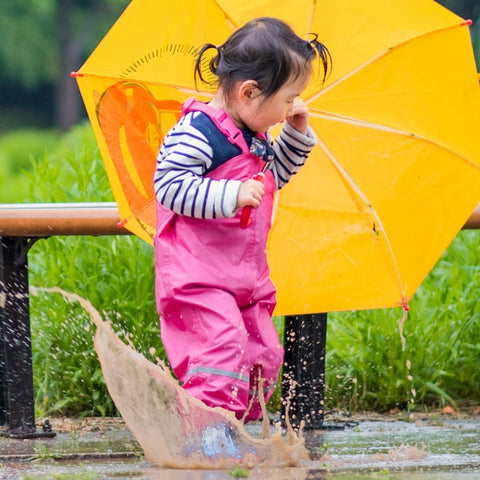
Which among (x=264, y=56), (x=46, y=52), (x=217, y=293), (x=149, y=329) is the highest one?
(x=46, y=52)

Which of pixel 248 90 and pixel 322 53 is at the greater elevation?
pixel 322 53

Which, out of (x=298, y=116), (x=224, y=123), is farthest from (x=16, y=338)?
(x=298, y=116)

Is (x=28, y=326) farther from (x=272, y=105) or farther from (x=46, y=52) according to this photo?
(x=46, y=52)

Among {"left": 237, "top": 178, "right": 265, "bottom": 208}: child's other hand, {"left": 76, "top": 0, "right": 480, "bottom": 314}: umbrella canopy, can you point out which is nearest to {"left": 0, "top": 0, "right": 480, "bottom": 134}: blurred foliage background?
{"left": 76, "top": 0, "right": 480, "bottom": 314}: umbrella canopy

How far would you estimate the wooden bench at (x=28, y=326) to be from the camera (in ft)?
13.0

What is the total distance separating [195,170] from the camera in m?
3.27

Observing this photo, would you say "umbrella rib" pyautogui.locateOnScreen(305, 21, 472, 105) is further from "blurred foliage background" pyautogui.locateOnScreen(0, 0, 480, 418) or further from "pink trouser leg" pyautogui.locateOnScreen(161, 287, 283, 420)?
"blurred foliage background" pyautogui.locateOnScreen(0, 0, 480, 418)

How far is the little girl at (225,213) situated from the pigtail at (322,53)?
1 centimetres

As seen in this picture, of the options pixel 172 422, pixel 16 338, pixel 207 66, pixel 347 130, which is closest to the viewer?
pixel 172 422

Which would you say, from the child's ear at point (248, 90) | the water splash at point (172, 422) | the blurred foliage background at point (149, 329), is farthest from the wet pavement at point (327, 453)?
the child's ear at point (248, 90)

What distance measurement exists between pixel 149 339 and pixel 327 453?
1.20 m

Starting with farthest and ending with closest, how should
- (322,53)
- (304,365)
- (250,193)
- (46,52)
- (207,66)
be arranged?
(46,52) < (304,365) < (207,66) < (322,53) < (250,193)

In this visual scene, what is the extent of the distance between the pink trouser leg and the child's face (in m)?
0.57

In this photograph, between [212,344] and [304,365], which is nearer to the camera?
[212,344]
